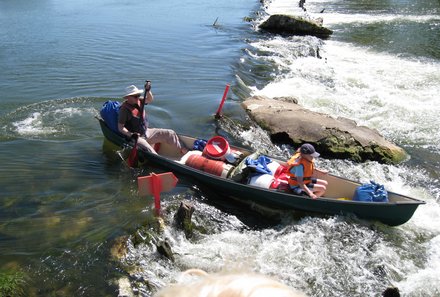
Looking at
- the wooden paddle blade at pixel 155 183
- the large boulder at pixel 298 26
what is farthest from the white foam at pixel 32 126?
the large boulder at pixel 298 26

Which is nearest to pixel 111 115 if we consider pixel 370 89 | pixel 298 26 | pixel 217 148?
pixel 217 148

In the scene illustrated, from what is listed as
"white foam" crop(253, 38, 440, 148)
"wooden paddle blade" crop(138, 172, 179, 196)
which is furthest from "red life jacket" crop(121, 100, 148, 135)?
"white foam" crop(253, 38, 440, 148)

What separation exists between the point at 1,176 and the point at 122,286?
5050 millimetres

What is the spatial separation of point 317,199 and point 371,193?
1.02 meters

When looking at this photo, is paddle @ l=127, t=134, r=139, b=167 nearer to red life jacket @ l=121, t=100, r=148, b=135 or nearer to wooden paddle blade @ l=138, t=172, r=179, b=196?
red life jacket @ l=121, t=100, r=148, b=135

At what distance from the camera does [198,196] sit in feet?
29.6

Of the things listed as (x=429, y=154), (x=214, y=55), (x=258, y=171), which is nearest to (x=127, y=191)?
(x=258, y=171)

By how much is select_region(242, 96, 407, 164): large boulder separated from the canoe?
2259 millimetres

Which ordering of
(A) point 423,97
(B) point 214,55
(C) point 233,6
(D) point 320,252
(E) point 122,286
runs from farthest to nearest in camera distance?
(C) point 233,6, (B) point 214,55, (A) point 423,97, (D) point 320,252, (E) point 122,286

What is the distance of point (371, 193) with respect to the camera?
313 inches

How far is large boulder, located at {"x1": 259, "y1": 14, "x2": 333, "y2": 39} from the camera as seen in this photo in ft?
87.5

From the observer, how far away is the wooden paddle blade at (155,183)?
7.28 meters

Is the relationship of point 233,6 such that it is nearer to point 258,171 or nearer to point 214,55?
point 214,55

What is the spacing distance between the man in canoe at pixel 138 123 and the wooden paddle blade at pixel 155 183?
A: 2.66 metres
